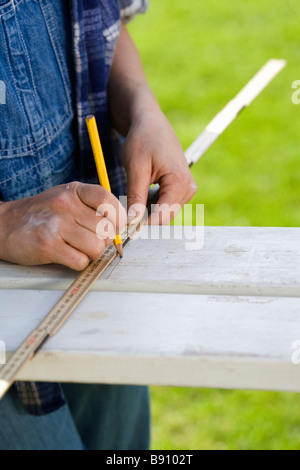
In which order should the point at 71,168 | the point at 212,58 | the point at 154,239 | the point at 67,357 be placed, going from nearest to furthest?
1. the point at 67,357
2. the point at 154,239
3. the point at 71,168
4. the point at 212,58

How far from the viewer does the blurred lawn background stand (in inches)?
90.6

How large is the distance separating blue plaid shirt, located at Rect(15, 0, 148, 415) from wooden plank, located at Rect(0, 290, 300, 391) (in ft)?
1.30

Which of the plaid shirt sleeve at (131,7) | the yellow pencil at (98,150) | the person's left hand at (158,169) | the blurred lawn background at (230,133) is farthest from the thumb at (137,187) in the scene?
the blurred lawn background at (230,133)

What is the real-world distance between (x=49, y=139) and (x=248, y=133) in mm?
2729

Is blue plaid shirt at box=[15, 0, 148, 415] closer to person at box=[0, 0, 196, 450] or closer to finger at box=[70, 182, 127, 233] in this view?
person at box=[0, 0, 196, 450]

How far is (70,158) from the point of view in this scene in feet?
4.93

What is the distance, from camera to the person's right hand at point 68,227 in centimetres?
111

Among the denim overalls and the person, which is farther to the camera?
the denim overalls

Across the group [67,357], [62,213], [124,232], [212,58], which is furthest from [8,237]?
[212,58]

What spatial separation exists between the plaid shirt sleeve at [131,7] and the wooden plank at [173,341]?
100cm

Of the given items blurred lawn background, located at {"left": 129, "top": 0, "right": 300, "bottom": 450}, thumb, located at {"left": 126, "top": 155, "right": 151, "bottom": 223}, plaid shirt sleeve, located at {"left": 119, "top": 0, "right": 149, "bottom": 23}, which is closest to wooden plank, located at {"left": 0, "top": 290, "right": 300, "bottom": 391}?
thumb, located at {"left": 126, "top": 155, "right": 151, "bottom": 223}

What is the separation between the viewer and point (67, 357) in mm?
882

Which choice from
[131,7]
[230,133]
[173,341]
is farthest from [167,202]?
[230,133]
